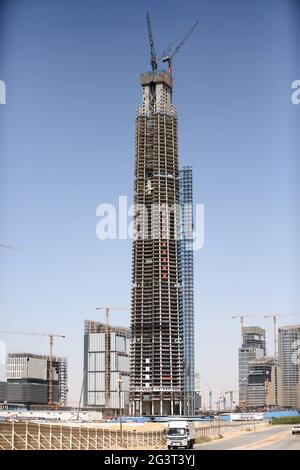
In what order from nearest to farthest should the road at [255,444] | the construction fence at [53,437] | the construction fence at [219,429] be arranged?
the construction fence at [53,437] < the road at [255,444] < the construction fence at [219,429]

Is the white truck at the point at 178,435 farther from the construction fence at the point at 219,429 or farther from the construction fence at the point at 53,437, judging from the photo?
the construction fence at the point at 219,429

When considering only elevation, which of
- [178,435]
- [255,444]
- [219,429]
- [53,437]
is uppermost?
[53,437]

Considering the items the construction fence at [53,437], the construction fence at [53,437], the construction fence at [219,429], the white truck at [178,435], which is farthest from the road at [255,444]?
the construction fence at [219,429]

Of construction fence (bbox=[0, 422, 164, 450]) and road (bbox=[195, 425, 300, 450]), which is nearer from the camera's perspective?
construction fence (bbox=[0, 422, 164, 450])

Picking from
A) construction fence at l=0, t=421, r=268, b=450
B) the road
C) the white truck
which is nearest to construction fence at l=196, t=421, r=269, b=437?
the road

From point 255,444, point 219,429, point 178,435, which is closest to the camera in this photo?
point 178,435

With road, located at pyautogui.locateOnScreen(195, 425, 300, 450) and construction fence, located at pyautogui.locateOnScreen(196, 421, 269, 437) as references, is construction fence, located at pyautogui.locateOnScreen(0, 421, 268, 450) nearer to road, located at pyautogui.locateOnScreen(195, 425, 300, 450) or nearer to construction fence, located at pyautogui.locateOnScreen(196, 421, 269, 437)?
road, located at pyautogui.locateOnScreen(195, 425, 300, 450)

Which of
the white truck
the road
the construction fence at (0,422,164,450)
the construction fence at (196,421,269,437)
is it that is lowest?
the construction fence at (196,421,269,437)

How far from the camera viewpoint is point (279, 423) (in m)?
176

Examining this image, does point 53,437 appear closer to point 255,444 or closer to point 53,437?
point 53,437

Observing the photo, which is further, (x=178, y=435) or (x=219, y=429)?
(x=219, y=429)

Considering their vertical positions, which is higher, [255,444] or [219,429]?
[255,444]

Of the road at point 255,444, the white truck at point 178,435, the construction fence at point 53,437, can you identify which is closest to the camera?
the construction fence at point 53,437

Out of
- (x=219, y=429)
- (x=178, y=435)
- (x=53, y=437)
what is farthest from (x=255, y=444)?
(x=219, y=429)
